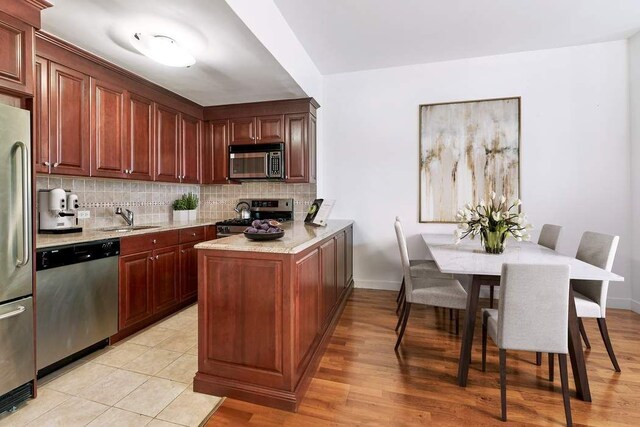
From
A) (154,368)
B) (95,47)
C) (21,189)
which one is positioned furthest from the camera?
(95,47)

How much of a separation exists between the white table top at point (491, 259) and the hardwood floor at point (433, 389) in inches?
29.8

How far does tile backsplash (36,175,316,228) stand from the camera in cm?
279

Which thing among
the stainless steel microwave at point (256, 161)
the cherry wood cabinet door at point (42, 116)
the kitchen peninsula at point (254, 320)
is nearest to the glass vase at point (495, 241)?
the kitchen peninsula at point (254, 320)

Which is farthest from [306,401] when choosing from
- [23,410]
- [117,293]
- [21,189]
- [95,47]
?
[95,47]

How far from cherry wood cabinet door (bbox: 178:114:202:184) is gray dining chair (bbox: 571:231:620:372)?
400cm

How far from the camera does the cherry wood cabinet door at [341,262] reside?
2.95 m

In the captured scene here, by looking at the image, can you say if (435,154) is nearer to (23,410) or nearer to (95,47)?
(95,47)

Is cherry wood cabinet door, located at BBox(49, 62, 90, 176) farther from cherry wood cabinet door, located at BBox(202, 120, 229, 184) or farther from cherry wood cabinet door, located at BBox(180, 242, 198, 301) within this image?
cherry wood cabinet door, located at BBox(202, 120, 229, 184)

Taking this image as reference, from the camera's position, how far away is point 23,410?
1.65 meters

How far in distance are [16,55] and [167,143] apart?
1.73m

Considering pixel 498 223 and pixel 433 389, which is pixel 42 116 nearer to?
pixel 433 389

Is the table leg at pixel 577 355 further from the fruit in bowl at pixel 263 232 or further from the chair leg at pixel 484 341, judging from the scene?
the fruit in bowl at pixel 263 232

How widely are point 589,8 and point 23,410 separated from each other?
17.0 ft

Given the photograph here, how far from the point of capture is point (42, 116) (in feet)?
7.04
